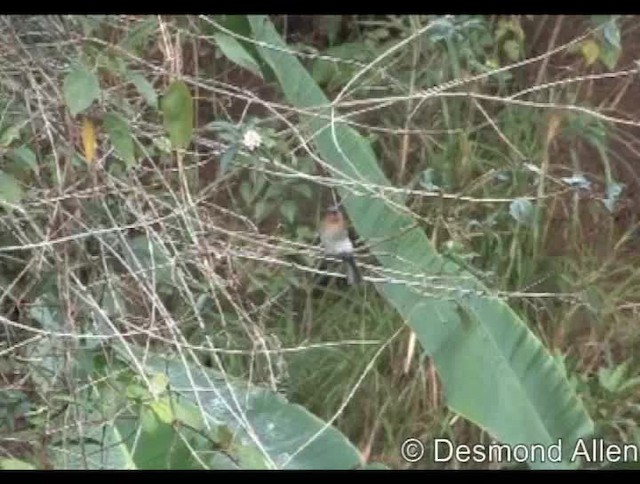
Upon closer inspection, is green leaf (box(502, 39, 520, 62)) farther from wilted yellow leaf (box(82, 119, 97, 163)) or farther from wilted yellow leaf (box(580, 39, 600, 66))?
wilted yellow leaf (box(82, 119, 97, 163))

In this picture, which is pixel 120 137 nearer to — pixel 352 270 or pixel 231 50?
pixel 231 50

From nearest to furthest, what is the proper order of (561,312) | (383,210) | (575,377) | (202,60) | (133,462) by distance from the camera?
(133,462)
(383,210)
(575,377)
(561,312)
(202,60)

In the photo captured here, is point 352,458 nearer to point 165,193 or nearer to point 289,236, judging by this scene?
point 165,193

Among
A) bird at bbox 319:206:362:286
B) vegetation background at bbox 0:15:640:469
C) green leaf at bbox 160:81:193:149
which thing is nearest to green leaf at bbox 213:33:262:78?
vegetation background at bbox 0:15:640:469

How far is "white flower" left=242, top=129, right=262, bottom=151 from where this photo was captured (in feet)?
4.21

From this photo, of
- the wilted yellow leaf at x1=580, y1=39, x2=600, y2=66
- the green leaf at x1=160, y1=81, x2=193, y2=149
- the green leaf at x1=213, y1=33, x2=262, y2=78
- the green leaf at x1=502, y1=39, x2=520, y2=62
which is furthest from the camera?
the green leaf at x1=502, y1=39, x2=520, y2=62

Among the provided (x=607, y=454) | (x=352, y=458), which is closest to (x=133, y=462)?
(x=352, y=458)

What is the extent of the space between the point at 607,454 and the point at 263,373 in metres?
0.47

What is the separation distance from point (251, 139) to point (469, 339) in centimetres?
39

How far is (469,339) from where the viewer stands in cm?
149

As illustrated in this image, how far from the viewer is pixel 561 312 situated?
2160mm

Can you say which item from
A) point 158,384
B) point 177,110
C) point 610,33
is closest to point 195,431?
point 158,384

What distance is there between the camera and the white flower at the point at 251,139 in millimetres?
1282

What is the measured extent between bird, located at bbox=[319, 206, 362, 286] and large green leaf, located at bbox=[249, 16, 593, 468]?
0.14 feet
